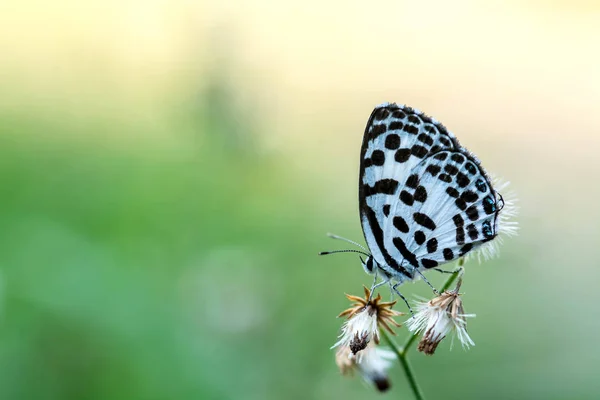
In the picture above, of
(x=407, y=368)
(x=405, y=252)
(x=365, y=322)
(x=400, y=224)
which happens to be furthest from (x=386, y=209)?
(x=407, y=368)

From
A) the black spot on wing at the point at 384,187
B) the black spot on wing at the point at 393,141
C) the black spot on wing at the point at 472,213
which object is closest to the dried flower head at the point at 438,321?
the black spot on wing at the point at 472,213

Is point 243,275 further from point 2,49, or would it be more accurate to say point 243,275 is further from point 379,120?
point 2,49

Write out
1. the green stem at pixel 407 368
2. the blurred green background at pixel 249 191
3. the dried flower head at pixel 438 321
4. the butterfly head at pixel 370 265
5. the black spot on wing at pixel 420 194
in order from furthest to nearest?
the blurred green background at pixel 249 191 → the butterfly head at pixel 370 265 → the black spot on wing at pixel 420 194 → the dried flower head at pixel 438 321 → the green stem at pixel 407 368

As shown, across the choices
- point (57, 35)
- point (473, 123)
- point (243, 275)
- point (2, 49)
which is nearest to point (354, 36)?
point (473, 123)

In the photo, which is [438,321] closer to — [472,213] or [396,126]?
[472,213]

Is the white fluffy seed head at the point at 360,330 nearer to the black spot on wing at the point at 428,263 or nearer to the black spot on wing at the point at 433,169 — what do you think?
the black spot on wing at the point at 428,263
